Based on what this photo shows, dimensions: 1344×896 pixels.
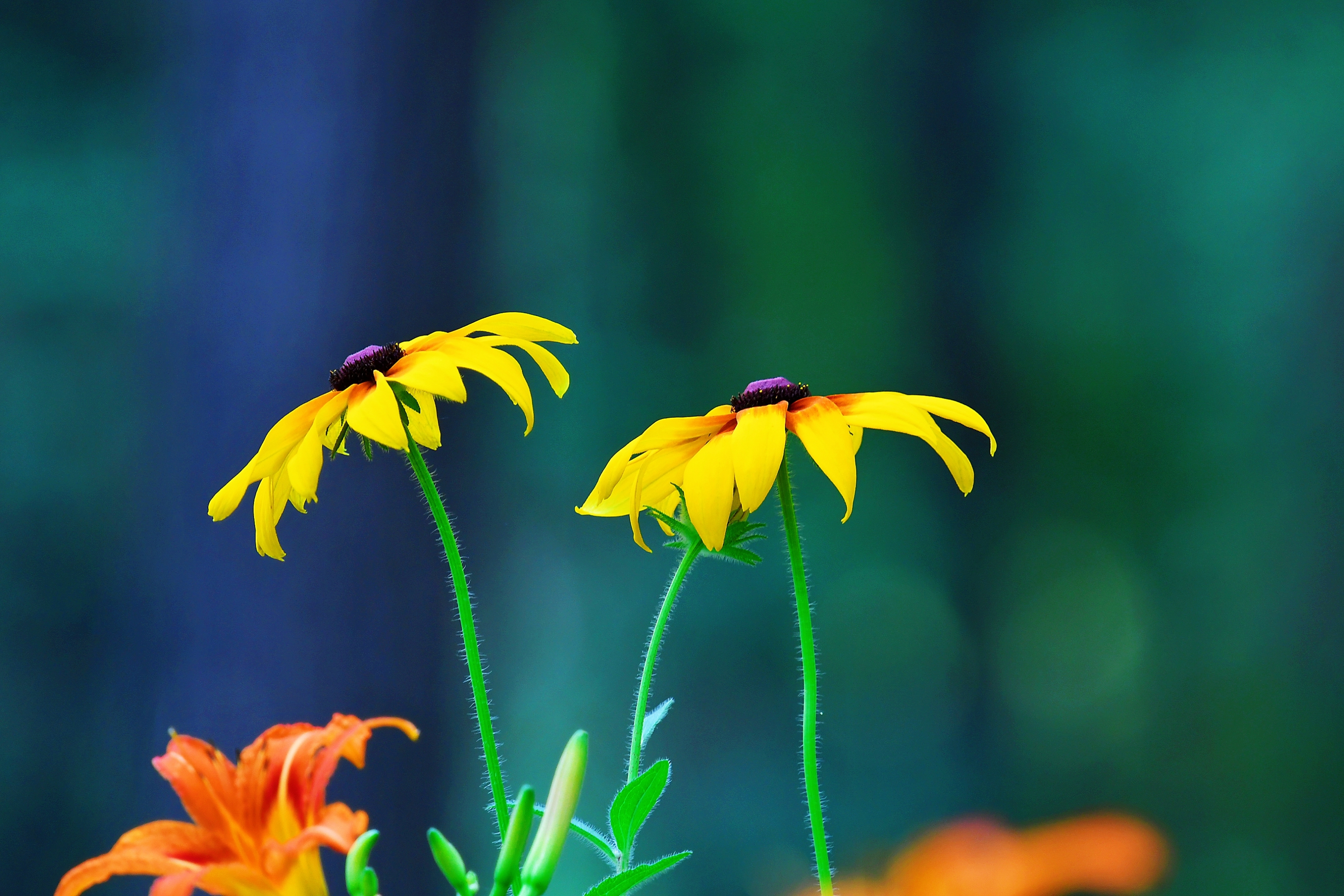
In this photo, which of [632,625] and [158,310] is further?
[632,625]

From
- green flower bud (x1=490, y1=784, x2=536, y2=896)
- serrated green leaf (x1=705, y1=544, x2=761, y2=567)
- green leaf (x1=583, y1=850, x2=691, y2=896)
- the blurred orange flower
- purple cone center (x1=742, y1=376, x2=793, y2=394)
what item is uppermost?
purple cone center (x1=742, y1=376, x2=793, y2=394)

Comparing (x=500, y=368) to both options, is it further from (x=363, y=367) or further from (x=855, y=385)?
(x=855, y=385)

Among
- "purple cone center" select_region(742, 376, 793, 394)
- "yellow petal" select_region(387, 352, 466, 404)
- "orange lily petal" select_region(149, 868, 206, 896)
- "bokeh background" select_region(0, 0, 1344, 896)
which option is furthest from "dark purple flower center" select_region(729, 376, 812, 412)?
"bokeh background" select_region(0, 0, 1344, 896)

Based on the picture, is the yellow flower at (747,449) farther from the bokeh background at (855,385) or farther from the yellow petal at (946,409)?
the bokeh background at (855,385)

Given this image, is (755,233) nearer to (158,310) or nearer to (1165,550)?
(1165,550)

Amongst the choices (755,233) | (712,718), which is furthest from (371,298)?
(755,233)

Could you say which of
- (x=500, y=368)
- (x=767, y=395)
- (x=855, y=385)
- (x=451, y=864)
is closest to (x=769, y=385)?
(x=767, y=395)

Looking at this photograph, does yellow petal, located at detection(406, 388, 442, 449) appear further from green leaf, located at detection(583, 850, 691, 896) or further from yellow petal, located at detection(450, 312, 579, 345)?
green leaf, located at detection(583, 850, 691, 896)
